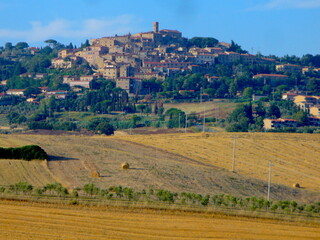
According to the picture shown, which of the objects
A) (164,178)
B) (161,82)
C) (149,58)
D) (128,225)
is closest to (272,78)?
(161,82)

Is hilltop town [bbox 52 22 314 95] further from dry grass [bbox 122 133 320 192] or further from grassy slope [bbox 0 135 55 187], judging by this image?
grassy slope [bbox 0 135 55 187]

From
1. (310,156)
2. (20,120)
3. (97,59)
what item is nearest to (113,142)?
(310,156)

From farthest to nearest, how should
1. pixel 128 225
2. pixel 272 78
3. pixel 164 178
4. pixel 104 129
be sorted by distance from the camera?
pixel 272 78, pixel 104 129, pixel 164 178, pixel 128 225

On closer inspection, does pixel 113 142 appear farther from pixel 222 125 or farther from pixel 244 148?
pixel 222 125

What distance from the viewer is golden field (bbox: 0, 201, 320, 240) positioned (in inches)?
897

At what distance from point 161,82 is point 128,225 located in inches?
4228

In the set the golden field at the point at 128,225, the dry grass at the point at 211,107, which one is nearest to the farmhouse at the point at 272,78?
the dry grass at the point at 211,107

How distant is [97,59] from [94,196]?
115860 millimetres

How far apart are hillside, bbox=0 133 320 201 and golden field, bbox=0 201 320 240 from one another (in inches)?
314

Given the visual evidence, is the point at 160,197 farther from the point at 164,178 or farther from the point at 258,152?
the point at 258,152

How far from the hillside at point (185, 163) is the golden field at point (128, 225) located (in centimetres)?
797

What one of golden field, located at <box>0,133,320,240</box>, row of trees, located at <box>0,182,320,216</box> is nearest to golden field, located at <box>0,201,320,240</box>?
golden field, located at <box>0,133,320,240</box>

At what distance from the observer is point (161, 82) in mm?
131375

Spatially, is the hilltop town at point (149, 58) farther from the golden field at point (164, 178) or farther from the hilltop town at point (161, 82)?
the golden field at point (164, 178)
